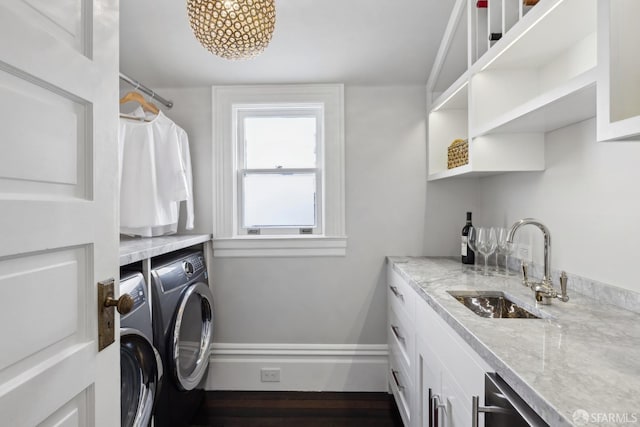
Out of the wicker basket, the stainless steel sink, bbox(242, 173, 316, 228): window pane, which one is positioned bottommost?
the stainless steel sink

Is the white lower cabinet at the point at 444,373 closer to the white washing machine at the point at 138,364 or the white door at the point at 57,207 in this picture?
the white door at the point at 57,207

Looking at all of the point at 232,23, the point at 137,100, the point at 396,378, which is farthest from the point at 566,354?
the point at 137,100

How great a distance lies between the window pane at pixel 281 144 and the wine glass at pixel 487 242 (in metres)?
1.24

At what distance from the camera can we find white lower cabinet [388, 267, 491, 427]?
98cm

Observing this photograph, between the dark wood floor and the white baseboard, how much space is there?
0.06m

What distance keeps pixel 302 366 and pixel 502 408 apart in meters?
1.78

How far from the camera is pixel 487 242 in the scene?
1.79 meters

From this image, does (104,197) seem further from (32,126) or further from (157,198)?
(157,198)

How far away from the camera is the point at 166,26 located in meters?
1.96

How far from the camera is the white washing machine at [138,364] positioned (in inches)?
48.7

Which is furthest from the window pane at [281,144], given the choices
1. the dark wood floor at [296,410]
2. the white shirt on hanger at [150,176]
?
the dark wood floor at [296,410]

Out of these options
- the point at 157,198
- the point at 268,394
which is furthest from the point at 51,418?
the point at 268,394

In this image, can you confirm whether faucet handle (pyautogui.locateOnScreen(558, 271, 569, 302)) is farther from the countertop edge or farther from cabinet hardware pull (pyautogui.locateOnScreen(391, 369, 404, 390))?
cabinet hardware pull (pyautogui.locateOnScreen(391, 369, 404, 390))

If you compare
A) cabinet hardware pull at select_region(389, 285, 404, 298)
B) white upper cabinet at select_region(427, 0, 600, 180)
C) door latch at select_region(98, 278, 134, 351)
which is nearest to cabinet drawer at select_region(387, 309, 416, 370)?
cabinet hardware pull at select_region(389, 285, 404, 298)
